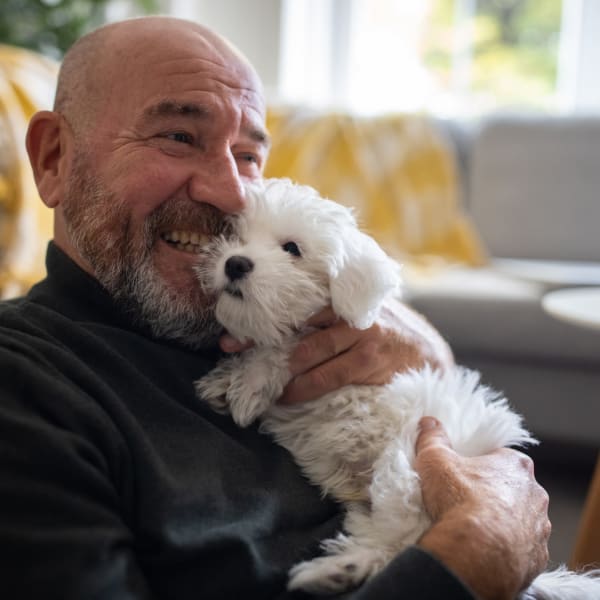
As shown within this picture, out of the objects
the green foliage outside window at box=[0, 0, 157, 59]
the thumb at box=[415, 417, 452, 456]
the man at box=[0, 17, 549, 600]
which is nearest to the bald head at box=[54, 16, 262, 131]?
the man at box=[0, 17, 549, 600]

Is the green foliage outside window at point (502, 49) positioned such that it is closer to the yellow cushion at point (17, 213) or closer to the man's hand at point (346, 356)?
the yellow cushion at point (17, 213)

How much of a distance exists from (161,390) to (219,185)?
1.17 ft

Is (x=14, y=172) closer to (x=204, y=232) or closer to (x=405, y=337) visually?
(x=204, y=232)

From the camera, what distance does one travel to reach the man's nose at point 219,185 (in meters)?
1.14

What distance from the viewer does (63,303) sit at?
3.44 feet

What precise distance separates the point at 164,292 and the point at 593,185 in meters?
2.66

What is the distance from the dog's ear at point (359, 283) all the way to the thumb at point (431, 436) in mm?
180

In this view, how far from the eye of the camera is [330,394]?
114 centimetres

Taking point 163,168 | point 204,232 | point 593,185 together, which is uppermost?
point 163,168

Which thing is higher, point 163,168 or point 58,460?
point 163,168

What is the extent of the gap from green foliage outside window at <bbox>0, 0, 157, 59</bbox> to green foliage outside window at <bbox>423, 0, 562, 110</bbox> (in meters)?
2.17

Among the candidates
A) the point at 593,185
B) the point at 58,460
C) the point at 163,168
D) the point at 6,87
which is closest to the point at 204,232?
the point at 163,168

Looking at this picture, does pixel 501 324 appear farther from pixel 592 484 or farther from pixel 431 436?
pixel 431 436

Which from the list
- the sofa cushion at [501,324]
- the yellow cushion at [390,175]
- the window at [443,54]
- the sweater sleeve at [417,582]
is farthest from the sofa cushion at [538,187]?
the sweater sleeve at [417,582]
